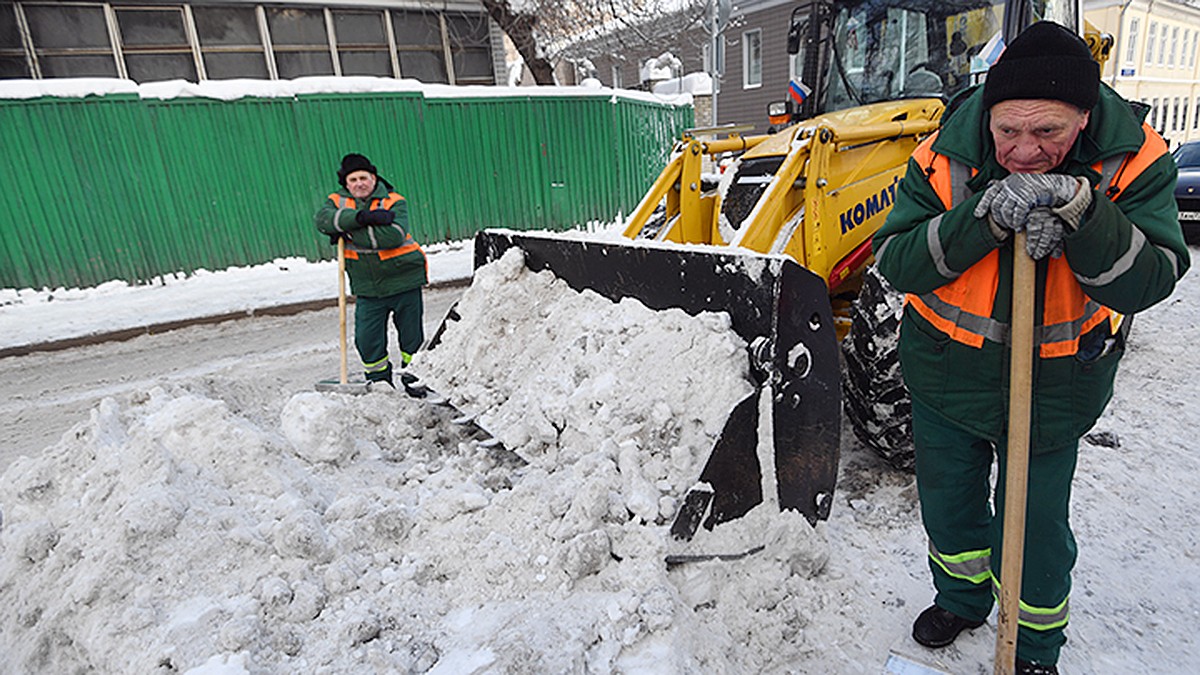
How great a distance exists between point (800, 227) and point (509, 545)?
6.64 feet

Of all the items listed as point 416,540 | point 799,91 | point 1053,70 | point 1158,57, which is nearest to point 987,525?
point 1053,70

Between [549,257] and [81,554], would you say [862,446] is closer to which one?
[549,257]

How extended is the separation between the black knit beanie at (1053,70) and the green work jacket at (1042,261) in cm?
15

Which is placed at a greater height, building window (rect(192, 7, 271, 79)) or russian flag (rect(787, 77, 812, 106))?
building window (rect(192, 7, 271, 79))

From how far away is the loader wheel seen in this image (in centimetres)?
297

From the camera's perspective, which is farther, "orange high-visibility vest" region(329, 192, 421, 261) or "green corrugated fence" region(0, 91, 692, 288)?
"green corrugated fence" region(0, 91, 692, 288)

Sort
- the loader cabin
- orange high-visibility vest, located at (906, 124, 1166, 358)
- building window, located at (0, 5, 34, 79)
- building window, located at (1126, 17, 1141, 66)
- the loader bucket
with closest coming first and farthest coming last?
orange high-visibility vest, located at (906, 124, 1166, 358) < the loader bucket < the loader cabin < building window, located at (0, 5, 34, 79) < building window, located at (1126, 17, 1141, 66)

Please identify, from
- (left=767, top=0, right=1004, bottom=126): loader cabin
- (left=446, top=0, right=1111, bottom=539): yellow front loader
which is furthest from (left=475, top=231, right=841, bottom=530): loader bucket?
(left=767, top=0, right=1004, bottom=126): loader cabin

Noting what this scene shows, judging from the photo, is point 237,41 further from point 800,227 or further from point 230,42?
point 800,227

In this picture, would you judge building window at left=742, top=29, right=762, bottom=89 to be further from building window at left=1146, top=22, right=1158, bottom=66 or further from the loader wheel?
building window at left=1146, top=22, right=1158, bottom=66

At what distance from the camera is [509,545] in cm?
229

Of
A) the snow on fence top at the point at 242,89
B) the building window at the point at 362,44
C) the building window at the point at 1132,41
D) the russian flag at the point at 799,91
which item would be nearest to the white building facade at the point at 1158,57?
the building window at the point at 1132,41

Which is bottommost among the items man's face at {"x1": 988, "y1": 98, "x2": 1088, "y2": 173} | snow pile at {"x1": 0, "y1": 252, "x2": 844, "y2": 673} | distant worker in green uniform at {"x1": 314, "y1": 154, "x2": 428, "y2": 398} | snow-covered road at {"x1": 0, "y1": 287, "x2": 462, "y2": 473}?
snow-covered road at {"x1": 0, "y1": 287, "x2": 462, "y2": 473}

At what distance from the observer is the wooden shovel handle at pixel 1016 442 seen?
1.66 meters
